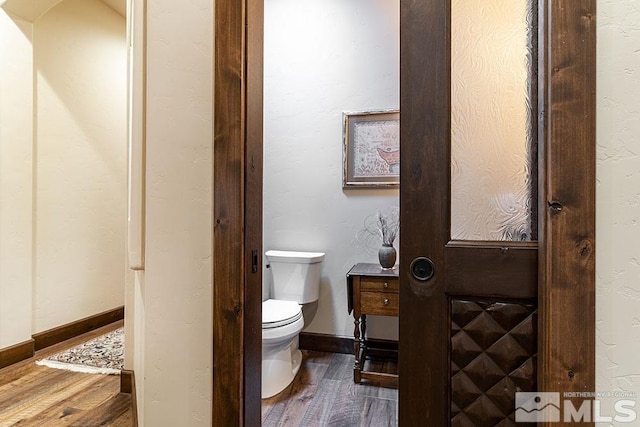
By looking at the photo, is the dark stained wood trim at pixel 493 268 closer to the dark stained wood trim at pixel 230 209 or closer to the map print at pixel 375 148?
the dark stained wood trim at pixel 230 209

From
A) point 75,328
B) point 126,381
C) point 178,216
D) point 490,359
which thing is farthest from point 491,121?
point 75,328

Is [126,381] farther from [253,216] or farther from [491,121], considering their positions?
[491,121]

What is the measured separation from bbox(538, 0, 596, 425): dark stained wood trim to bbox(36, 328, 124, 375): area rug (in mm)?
A: 2410

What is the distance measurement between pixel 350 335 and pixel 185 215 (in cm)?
200

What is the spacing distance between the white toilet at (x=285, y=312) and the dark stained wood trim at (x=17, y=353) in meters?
1.59

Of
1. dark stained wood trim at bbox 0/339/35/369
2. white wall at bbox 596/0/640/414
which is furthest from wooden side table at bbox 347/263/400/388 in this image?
dark stained wood trim at bbox 0/339/35/369

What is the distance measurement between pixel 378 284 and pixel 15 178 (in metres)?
2.49

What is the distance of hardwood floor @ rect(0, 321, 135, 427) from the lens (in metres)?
1.68

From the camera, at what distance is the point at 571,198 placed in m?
0.83

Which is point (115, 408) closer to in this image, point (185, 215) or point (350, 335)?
point (185, 215)

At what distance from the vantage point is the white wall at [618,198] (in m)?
0.82

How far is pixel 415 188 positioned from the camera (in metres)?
0.99

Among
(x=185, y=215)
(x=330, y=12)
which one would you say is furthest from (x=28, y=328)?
(x=330, y=12)

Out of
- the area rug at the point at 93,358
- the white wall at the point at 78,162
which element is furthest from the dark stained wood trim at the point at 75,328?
the area rug at the point at 93,358
